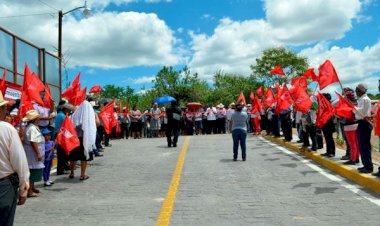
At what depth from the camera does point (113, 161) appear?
43.4 feet

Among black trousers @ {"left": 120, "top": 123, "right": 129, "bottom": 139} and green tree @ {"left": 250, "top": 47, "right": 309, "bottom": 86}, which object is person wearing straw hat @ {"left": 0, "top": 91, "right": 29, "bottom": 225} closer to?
black trousers @ {"left": 120, "top": 123, "right": 129, "bottom": 139}

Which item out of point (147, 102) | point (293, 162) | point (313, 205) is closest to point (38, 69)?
point (293, 162)

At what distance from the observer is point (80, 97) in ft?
39.3

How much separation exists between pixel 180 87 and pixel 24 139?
58432mm

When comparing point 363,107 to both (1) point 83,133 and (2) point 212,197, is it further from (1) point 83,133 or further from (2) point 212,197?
(1) point 83,133

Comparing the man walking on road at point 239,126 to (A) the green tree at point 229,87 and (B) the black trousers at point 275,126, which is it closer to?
(B) the black trousers at point 275,126

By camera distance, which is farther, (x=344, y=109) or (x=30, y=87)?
(x=344, y=109)

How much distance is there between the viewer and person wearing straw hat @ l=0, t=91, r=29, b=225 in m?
4.09

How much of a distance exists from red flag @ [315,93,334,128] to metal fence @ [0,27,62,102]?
8009 millimetres

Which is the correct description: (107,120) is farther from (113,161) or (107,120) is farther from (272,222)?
(272,222)

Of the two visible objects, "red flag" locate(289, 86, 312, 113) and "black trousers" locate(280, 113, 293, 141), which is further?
"black trousers" locate(280, 113, 293, 141)

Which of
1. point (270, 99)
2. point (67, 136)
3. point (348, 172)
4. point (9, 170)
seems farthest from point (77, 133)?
point (270, 99)

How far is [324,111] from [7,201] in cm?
901

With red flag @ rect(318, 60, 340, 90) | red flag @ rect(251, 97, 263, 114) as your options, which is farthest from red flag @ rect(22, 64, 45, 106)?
red flag @ rect(251, 97, 263, 114)
